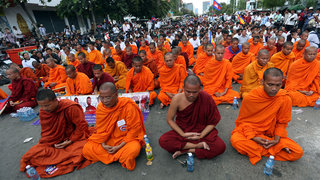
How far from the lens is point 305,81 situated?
4.36 metres

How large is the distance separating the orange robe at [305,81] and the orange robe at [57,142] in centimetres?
513

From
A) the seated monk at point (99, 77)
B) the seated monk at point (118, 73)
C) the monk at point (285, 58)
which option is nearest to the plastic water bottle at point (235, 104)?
the monk at point (285, 58)

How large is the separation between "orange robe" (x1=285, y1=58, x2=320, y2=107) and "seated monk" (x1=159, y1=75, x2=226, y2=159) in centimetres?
291

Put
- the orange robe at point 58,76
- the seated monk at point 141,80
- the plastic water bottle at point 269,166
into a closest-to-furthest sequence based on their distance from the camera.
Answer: the plastic water bottle at point 269,166 → the seated monk at point 141,80 → the orange robe at point 58,76

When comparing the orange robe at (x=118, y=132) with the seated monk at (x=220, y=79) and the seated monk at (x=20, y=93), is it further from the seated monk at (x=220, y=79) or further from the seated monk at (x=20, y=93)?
the seated monk at (x=20, y=93)

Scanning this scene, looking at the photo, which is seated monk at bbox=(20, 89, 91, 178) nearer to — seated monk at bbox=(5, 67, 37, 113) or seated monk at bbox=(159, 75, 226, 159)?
seated monk at bbox=(159, 75, 226, 159)

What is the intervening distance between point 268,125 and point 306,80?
8.30 feet

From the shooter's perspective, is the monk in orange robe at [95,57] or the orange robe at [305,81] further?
the monk in orange robe at [95,57]

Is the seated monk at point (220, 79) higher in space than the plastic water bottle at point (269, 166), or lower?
higher

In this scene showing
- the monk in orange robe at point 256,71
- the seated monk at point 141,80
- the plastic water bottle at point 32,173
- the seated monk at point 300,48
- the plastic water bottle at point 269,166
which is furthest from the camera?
the seated monk at point 300,48

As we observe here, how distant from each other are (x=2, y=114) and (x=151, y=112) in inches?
200

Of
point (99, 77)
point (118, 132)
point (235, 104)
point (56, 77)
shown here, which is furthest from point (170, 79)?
point (56, 77)

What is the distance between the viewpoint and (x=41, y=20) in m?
19.1

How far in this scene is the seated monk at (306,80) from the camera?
13.9ft
